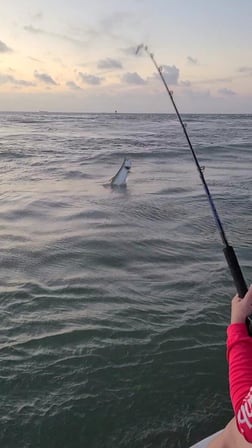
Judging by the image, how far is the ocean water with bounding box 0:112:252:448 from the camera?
3906 millimetres

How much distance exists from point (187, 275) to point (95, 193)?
715 cm

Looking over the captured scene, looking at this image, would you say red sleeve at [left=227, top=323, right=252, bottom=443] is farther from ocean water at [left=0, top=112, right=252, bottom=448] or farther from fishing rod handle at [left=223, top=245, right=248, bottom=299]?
ocean water at [left=0, top=112, right=252, bottom=448]

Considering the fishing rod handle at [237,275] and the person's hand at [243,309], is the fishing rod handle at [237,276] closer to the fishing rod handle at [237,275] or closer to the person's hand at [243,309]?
the fishing rod handle at [237,275]

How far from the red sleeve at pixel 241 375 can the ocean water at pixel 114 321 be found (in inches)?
71.5

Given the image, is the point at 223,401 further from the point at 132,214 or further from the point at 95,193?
the point at 95,193

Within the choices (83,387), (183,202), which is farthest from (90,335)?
(183,202)

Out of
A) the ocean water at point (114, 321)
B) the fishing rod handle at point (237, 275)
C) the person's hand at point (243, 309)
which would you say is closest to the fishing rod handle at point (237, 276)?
the fishing rod handle at point (237, 275)

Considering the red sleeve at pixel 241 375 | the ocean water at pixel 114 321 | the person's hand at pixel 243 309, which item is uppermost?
the person's hand at pixel 243 309

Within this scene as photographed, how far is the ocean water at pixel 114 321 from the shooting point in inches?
154

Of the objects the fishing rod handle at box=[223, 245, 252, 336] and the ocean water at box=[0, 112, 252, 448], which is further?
the ocean water at box=[0, 112, 252, 448]

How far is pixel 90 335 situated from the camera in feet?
16.9

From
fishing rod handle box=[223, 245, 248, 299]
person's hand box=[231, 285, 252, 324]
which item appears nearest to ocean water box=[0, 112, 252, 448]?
fishing rod handle box=[223, 245, 248, 299]

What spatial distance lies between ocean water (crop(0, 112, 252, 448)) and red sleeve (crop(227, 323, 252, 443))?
71.5 inches

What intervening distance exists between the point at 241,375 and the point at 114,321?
3400mm
